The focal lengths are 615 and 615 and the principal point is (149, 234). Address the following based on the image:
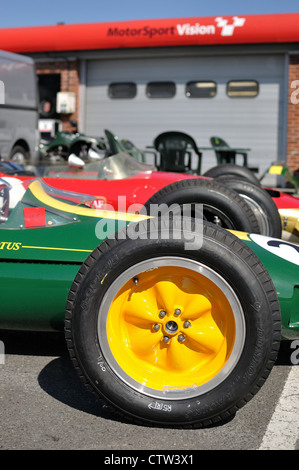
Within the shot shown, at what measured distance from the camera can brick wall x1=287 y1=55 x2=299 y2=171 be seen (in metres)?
14.1

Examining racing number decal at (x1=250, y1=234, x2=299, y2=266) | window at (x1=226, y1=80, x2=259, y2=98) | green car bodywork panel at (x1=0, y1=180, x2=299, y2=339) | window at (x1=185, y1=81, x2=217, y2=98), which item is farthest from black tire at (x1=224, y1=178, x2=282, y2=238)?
window at (x1=185, y1=81, x2=217, y2=98)

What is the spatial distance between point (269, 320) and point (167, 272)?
0.47 metres

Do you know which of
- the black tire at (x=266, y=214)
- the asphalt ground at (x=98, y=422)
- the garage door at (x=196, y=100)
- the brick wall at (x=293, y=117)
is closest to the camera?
the asphalt ground at (x=98, y=422)

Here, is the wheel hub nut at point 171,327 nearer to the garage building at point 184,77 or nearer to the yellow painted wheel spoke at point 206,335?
the yellow painted wheel spoke at point 206,335

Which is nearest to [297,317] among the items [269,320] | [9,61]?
[269,320]

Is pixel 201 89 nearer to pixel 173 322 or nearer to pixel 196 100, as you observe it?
pixel 196 100

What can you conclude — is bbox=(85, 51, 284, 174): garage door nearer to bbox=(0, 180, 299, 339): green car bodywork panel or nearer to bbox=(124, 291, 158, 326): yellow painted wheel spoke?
bbox=(0, 180, 299, 339): green car bodywork panel

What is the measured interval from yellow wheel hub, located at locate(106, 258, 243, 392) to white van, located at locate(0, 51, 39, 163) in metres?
9.81

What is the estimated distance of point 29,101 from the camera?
13367 mm

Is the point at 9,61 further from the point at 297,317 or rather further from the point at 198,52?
the point at 297,317

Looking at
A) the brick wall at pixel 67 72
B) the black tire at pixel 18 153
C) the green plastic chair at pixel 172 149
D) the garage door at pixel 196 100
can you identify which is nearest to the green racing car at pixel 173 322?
the green plastic chair at pixel 172 149

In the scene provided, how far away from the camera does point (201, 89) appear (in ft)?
49.3

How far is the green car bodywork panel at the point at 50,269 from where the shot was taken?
9.77 ft

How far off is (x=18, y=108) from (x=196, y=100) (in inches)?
177
